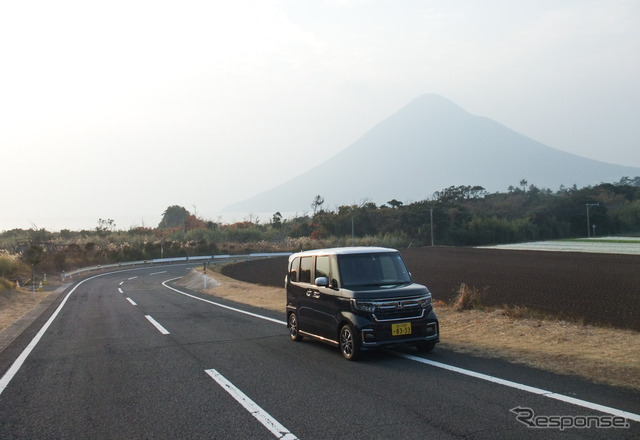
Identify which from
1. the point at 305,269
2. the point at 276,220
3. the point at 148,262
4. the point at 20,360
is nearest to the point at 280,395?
the point at 305,269

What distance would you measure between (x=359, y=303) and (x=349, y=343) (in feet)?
2.37

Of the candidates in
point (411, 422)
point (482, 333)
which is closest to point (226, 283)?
point (482, 333)

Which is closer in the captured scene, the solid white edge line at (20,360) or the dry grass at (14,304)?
the solid white edge line at (20,360)

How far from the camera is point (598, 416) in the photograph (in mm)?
5648

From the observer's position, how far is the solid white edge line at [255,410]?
217 inches

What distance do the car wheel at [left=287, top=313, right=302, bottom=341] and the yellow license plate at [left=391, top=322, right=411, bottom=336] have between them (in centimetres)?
277

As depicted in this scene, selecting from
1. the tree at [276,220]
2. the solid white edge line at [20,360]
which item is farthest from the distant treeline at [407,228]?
the solid white edge line at [20,360]

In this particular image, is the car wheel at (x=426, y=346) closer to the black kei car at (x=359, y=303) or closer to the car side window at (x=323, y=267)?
the black kei car at (x=359, y=303)

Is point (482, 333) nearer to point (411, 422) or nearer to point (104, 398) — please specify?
point (411, 422)

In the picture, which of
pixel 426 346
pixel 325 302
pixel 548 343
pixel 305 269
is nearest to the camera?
pixel 426 346

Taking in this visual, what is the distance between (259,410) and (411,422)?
1.81 metres

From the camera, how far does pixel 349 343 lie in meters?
9.02

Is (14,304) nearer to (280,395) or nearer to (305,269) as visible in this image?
(305,269)

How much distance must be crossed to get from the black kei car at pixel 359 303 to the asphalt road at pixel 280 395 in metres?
0.38
